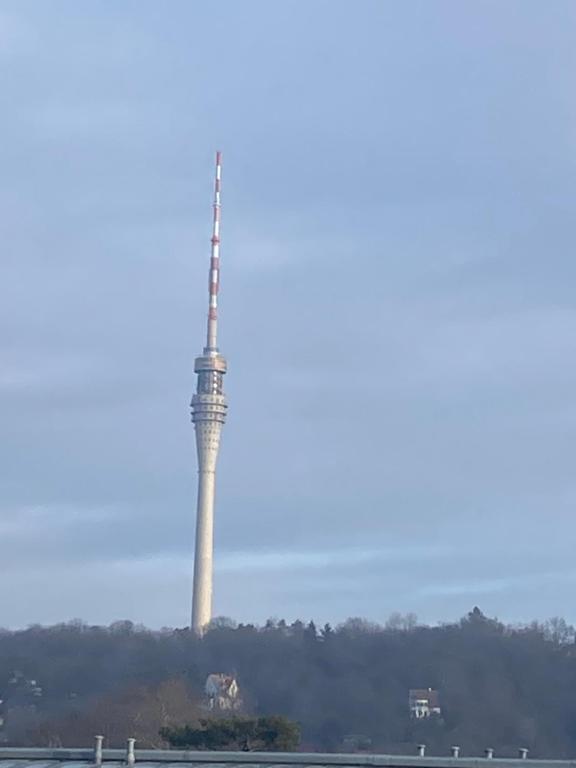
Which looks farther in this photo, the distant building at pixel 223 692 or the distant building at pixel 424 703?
the distant building at pixel 223 692

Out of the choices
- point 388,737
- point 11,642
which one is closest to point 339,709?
point 388,737

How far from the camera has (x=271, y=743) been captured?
66625 millimetres

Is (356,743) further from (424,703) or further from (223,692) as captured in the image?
(223,692)

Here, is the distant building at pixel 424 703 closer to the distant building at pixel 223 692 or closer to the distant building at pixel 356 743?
the distant building at pixel 356 743

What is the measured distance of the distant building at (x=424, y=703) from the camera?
11819 centimetres

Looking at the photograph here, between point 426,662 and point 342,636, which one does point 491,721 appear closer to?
point 426,662

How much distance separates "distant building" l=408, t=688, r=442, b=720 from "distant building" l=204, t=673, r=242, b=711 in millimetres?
13401

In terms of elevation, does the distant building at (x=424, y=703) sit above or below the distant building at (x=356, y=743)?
above

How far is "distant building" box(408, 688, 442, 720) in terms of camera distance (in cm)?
11819

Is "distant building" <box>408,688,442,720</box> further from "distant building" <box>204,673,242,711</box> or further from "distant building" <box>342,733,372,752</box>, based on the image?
"distant building" <box>204,673,242,711</box>

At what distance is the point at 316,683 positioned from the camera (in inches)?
5379

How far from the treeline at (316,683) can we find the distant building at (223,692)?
1218 millimetres

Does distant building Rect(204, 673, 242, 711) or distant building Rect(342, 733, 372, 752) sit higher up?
distant building Rect(204, 673, 242, 711)

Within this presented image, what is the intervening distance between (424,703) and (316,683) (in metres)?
15.7
